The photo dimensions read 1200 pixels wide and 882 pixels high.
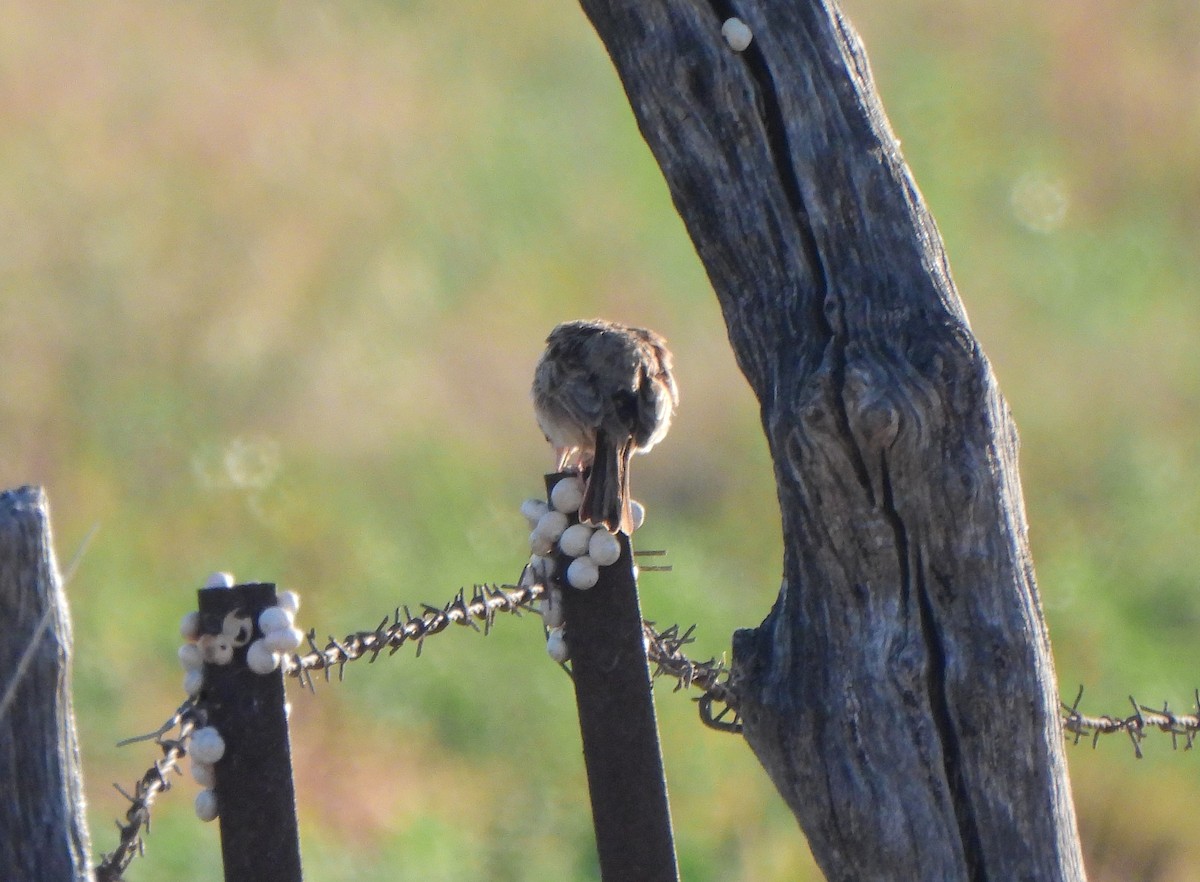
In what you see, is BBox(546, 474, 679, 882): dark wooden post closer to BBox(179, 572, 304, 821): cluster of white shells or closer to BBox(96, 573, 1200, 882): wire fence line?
BBox(96, 573, 1200, 882): wire fence line

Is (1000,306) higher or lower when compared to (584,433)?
higher

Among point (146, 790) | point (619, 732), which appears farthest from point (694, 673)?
point (146, 790)

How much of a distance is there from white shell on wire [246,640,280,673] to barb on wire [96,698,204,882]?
0.42 feet

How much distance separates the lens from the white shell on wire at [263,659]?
2527 mm

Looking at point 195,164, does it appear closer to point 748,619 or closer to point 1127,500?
point 748,619

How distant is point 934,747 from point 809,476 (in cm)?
52

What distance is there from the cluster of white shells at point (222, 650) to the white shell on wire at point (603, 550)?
0.59 m

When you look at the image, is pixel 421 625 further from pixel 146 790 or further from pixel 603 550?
pixel 146 790

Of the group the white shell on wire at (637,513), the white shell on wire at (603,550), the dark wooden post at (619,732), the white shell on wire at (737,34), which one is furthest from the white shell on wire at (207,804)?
the white shell on wire at (737,34)

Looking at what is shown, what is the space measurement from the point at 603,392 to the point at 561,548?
1.87m

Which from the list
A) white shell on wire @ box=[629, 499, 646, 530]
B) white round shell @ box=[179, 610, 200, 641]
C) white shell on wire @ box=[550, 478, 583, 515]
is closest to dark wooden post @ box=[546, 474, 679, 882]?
white shell on wire @ box=[550, 478, 583, 515]

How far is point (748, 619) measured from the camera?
35.9ft

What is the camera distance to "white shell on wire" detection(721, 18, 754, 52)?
295 centimetres

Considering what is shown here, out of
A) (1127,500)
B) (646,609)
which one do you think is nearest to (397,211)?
(646,609)
